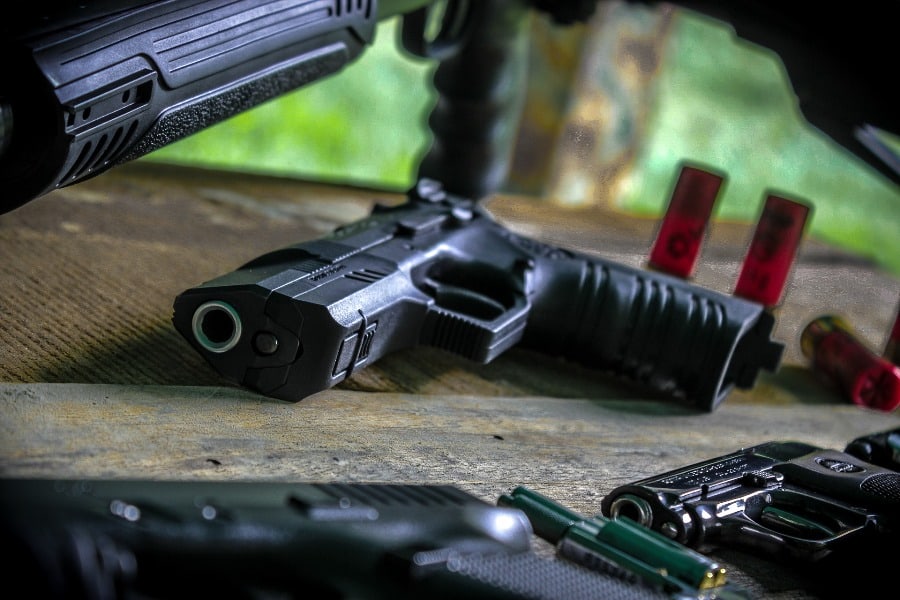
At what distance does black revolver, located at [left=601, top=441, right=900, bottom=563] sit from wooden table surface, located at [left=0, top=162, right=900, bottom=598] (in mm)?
28

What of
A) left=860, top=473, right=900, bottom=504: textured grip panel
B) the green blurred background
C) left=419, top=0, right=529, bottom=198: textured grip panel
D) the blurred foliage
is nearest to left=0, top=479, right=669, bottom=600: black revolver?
left=860, top=473, right=900, bottom=504: textured grip panel

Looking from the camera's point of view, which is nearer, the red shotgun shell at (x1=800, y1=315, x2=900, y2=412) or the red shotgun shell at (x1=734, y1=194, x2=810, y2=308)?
the red shotgun shell at (x1=800, y1=315, x2=900, y2=412)

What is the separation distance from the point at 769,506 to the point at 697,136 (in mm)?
3252

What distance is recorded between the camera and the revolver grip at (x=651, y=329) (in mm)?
1132

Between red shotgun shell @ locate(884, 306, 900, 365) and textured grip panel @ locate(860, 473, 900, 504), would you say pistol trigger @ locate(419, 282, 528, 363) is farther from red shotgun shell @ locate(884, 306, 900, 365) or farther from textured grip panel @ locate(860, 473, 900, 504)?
red shotgun shell @ locate(884, 306, 900, 365)

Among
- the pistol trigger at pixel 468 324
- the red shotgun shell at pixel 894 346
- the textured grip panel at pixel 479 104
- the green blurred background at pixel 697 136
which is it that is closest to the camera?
the pistol trigger at pixel 468 324

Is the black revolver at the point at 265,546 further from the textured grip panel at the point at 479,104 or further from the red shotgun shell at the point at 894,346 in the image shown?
the textured grip panel at the point at 479,104

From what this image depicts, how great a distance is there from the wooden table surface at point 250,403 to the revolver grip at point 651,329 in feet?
0.12

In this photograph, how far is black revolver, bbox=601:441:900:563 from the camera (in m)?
0.77

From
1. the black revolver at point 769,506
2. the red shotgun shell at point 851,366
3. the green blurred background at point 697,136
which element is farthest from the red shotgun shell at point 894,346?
the green blurred background at point 697,136

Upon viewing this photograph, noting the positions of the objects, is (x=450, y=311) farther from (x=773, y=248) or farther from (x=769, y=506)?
(x=773, y=248)

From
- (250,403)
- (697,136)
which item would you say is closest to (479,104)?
(250,403)

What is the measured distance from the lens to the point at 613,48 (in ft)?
9.12

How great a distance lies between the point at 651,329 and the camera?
1.14m
